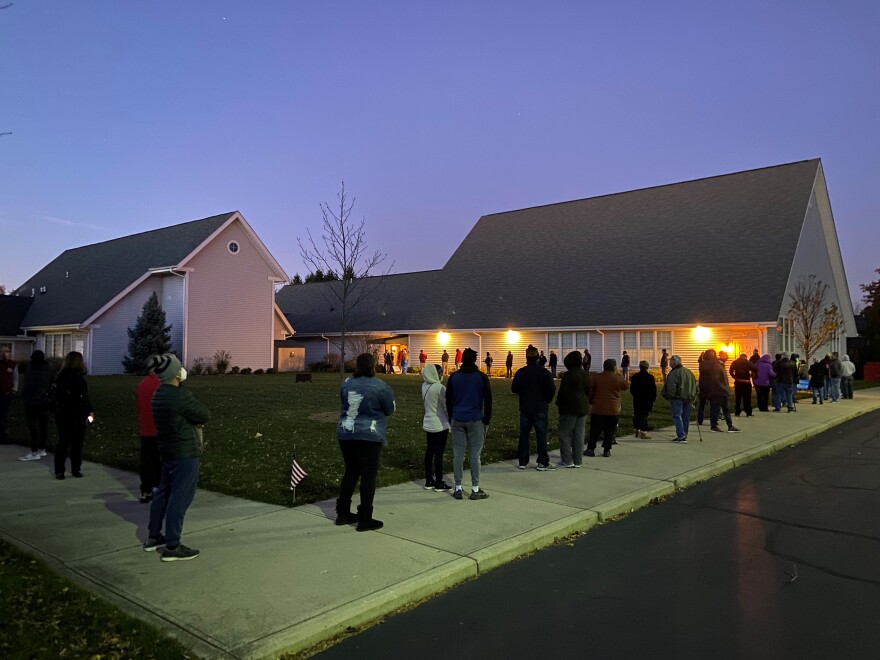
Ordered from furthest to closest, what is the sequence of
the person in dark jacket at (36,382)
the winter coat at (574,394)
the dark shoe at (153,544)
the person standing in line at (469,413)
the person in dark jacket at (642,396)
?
the person in dark jacket at (642,396) < the person in dark jacket at (36,382) < the winter coat at (574,394) < the person standing in line at (469,413) < the dark shoe at (153,544)

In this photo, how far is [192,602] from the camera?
15.9 ft

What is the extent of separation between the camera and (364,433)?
6.61 m

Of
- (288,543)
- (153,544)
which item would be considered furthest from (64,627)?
(288,543)

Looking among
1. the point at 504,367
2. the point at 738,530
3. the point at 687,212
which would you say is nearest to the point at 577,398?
the point at 738,530

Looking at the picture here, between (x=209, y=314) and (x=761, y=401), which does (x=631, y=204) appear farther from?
(x=209, y=314)

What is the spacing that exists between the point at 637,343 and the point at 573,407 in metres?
24.1

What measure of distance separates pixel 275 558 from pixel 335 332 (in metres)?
41.5

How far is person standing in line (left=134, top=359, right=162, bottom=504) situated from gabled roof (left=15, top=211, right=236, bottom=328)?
28872mm

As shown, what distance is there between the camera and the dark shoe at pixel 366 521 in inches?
264

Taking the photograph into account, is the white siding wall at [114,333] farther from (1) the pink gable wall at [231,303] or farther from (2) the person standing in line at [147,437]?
(2) the person standing in line at [147,437]

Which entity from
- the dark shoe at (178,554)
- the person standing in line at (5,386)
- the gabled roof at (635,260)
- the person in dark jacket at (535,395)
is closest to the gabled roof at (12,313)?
the gabled roof at (635,260)

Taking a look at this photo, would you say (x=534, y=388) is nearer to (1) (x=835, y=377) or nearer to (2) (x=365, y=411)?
(2) (x=365, y=411)

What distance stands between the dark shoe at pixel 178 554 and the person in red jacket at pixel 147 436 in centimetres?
147

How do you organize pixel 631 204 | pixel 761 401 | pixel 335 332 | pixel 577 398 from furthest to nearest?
pixel 335 332 → pixel 631 204 → pixel 761 401 → pixel 577 398
